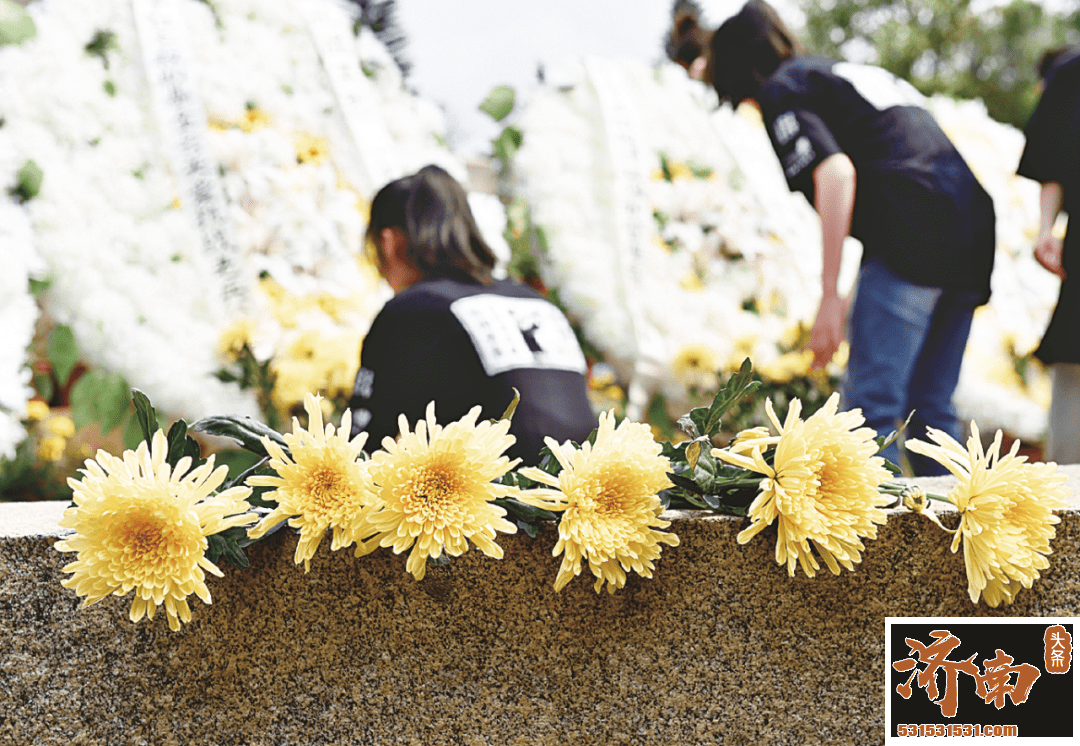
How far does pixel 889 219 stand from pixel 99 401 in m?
1.66

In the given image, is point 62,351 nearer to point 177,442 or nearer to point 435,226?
point 435,226

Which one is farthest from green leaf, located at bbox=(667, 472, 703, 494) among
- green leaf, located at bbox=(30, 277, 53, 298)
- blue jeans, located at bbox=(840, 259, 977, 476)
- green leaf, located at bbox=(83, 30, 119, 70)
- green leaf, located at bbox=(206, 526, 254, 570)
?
green leaf, located at bbox=(83, 30, 119, 70)

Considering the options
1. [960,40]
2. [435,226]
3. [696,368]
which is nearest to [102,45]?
[435,226]

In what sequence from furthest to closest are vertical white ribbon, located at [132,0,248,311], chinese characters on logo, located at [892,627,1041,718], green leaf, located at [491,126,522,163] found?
1. green leaf, located at [491,126,522,163]
2. vertical white ribbon, located at [132,0,248,311]
3. chinese characters on logo, located at [892,627,1041,718]

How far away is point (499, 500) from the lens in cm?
62

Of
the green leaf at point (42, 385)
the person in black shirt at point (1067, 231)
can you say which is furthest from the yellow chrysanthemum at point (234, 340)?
the person in black shirt at point (1067, 231)

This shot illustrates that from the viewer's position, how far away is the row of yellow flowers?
55cm

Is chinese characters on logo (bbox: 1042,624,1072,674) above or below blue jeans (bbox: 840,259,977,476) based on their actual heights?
above

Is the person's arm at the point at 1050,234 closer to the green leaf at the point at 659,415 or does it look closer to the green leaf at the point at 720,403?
the green leaf at the point at 659,415

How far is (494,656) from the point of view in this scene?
618 millimetres

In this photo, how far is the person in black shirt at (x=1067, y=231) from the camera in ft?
5.20

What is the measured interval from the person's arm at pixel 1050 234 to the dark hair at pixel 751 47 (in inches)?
23.4

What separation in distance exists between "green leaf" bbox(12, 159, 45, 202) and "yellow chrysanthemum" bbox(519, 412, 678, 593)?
154cm

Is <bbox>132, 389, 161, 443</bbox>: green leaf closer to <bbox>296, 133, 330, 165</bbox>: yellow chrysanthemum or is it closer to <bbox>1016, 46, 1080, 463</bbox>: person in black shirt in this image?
<bbox>296, 133, 330, 165</bbox>: yellow chrysanthemum
